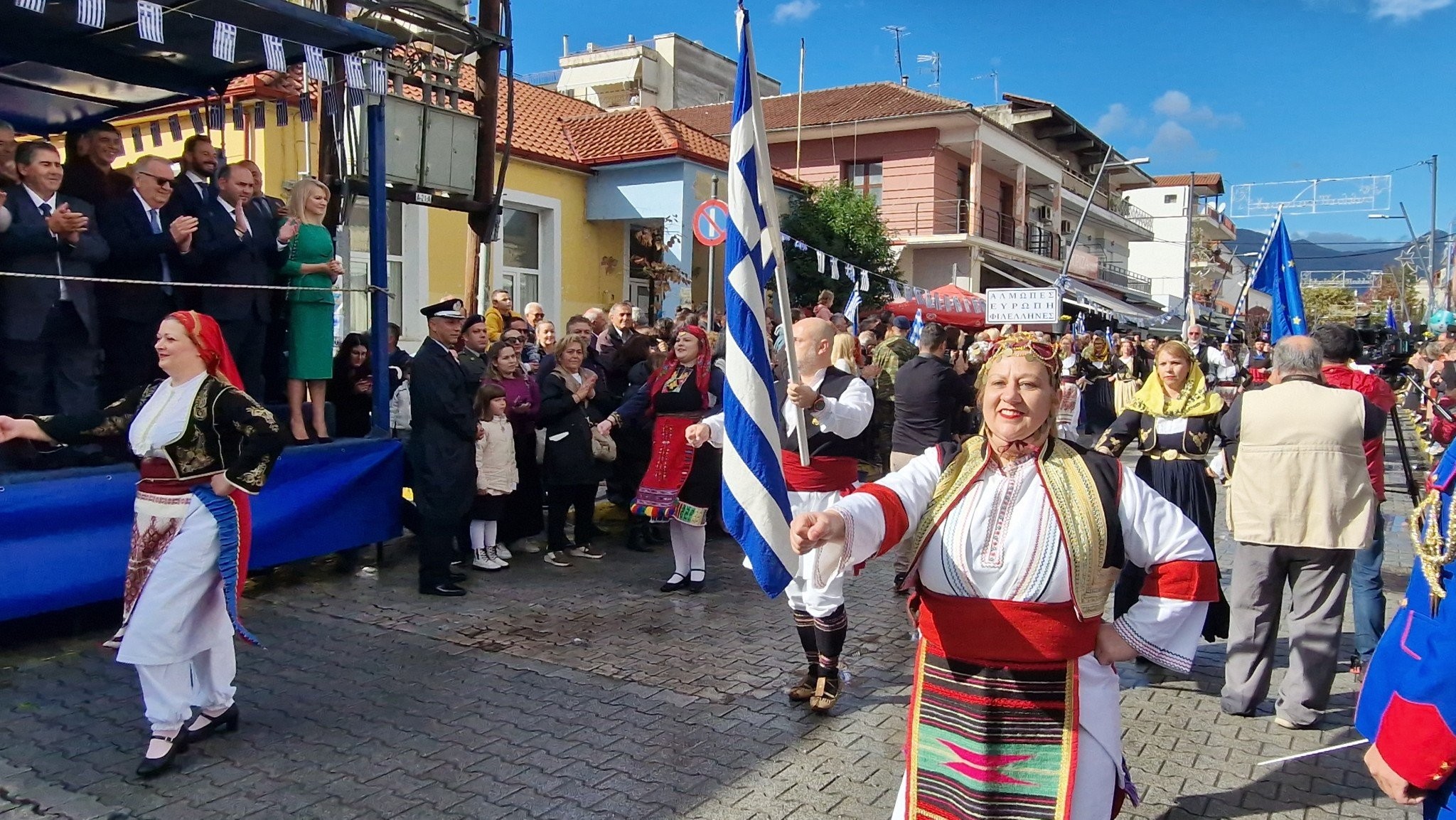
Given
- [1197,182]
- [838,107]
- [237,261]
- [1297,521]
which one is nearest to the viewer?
[1297,521]

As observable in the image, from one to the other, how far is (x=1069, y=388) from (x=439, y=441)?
551 cm

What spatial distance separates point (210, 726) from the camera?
Result: 4.31 meters

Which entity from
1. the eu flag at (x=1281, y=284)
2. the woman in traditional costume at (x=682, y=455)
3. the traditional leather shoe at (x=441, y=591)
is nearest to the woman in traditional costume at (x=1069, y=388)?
the eu flag at (x=1281, y=284)

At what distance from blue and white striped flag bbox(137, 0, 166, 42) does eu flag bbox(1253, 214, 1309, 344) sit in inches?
297

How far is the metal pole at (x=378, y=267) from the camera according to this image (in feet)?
23.9

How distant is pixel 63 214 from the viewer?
221 inches

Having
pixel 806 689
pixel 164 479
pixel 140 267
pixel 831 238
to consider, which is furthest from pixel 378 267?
pixel 831 238

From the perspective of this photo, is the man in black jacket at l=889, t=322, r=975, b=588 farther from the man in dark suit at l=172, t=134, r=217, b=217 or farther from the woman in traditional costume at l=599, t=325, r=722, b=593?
the man in dark suit at l=172, t=134, r=217, b=217

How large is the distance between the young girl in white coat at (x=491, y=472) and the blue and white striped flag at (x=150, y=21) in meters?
2.92

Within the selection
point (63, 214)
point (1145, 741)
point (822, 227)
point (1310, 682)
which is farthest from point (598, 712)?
point (822, 227)

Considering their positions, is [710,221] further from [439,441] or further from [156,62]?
[156,62]

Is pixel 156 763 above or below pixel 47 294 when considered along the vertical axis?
below

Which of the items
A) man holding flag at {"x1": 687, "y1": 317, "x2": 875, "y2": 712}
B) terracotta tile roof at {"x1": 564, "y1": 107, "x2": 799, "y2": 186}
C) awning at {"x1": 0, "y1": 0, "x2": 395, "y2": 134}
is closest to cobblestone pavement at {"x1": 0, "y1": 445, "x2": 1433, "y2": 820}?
man holding flag at {"x1": 687, "y1": 317, "x2": 875, "y2": 712}

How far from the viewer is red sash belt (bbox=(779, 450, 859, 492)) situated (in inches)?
192
